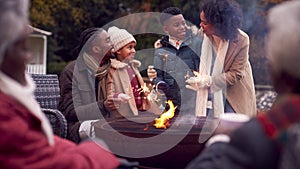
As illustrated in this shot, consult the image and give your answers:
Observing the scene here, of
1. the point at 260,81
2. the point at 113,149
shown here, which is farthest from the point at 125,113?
the point at 260,81

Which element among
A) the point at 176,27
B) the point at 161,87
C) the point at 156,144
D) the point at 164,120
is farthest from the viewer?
the point at 176,27

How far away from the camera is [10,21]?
1.94 metres

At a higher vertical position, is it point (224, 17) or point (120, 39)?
point (224, 17)

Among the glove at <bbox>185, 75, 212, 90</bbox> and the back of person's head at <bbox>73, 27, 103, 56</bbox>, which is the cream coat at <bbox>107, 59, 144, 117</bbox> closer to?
the back of person's head at <bbox>73, 27, 103, 56</bbox>

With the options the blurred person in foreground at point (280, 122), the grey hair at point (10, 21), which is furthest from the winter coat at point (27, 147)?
the blurred person in foreground at point (280, 122)

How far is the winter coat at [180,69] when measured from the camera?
4953mm

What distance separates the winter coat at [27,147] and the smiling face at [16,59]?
0.08m

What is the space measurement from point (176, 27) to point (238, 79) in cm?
97

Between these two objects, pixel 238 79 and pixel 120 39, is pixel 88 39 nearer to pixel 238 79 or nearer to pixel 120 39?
pixel 120 39

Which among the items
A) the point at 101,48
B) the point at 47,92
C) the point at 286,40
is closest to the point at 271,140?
the point at 286,40

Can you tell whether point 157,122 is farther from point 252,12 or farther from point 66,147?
point 252,12

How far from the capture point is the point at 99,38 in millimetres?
4434

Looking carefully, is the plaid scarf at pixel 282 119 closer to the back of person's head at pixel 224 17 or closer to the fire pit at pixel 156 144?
the fire pit at pixel 156 144

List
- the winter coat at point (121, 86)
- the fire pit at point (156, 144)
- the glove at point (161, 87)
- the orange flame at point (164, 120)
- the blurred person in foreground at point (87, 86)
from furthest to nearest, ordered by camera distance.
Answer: the glove at point (161, 87) < the winter coat at point (121, 86) < the blurred person in foreground at point (87, 86) < the orange flame at point (164, 120) < the fire pit at point (156, 144)
